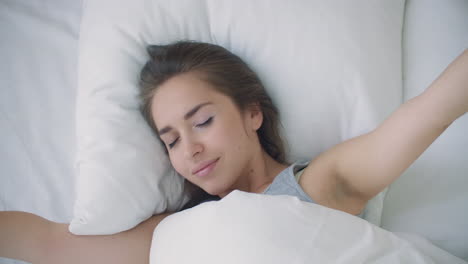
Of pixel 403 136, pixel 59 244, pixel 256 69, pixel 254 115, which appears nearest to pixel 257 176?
pixel 254 115

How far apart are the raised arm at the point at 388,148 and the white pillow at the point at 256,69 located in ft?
0.43

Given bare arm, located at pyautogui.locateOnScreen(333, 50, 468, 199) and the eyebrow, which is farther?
the eyebrow

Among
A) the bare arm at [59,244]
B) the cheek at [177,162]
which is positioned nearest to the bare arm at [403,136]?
the cheek at [177,162]

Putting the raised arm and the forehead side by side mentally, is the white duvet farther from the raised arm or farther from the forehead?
the forehead

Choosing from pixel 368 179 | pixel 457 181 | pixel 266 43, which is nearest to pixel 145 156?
pixel 266 43

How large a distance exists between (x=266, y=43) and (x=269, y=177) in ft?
1.15

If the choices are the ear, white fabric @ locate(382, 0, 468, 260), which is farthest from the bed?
the ear

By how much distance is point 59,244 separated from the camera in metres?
0.98

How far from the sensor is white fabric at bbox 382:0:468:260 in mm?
1034

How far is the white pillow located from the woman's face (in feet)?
0.33

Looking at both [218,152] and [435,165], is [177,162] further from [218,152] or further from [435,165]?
[435,165]

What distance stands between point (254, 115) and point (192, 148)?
0.23 m

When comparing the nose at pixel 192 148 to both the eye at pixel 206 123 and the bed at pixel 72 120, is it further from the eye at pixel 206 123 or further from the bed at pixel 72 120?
the bed at pixel 72 120

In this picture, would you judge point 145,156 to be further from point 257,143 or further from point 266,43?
point 266,43
